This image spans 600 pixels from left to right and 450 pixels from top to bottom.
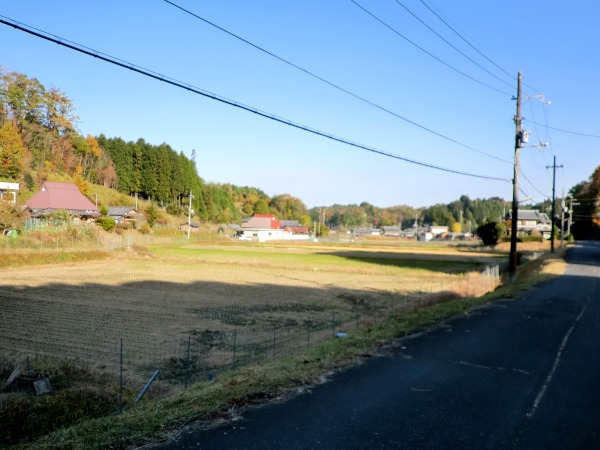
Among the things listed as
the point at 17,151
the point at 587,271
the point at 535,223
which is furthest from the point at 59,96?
the point at 535,223

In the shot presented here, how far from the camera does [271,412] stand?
7.02 m

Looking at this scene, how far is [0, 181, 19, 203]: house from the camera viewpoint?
53.7 m

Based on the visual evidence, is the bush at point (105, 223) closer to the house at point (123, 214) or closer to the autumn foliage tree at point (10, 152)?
the house at point (123, 214)

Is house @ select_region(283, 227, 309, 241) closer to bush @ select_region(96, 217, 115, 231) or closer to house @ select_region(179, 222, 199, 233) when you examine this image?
house @ select_region(179, 222, 199, 233)

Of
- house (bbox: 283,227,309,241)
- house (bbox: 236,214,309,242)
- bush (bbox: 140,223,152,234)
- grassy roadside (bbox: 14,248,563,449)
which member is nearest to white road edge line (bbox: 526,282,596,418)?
grassy roadside (bbox: 14,248,563,449)

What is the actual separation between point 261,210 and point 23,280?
129191 millimetres

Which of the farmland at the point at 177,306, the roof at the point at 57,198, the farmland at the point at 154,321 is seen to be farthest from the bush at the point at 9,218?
the roof at the point at 57,198

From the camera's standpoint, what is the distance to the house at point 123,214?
7825cm

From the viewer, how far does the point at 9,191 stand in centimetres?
5478

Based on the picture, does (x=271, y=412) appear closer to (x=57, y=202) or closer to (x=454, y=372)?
(x=454, y=372)

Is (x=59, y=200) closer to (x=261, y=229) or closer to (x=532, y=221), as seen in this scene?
(x=261, y=229)

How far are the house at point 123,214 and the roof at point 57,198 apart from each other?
11.6m

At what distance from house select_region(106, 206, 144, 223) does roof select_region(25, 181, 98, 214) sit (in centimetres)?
1155

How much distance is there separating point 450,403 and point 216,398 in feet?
13.8
